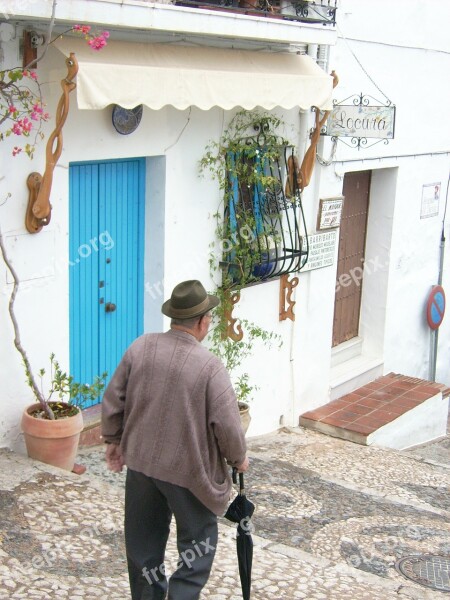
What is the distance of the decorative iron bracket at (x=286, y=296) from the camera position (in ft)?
29.3

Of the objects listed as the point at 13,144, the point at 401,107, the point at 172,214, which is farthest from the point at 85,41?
the point at 401,107

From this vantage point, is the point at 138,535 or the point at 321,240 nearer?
the point at 138,535

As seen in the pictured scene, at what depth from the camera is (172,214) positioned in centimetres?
753

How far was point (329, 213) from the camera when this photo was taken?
9.28m

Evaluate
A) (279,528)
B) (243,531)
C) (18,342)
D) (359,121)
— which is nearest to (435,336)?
(359,121)

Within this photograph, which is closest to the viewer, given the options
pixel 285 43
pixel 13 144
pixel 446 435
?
pixel 13 144

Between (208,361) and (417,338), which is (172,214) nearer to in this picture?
(208,361)

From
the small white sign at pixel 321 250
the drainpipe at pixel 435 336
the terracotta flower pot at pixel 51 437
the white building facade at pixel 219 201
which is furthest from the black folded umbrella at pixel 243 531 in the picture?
the drainpipe at pixel 435 336

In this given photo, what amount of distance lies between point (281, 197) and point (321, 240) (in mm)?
914

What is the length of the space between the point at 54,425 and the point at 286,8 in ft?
14.8

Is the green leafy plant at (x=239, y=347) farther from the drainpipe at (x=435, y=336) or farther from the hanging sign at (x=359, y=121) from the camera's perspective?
the drainpipe at (x=435, y=336)

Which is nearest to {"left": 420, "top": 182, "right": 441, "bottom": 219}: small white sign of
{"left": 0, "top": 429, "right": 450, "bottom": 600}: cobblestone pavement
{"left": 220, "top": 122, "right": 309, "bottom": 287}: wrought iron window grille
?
{"left": 220, "top": 122, "right": 309, "bottom": 287}: wrought iron window grille

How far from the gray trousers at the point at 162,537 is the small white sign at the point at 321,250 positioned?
5.17 metres

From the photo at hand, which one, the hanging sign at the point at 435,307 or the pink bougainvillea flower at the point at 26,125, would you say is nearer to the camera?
the pink bougainvillea flower at the point at 26,125
